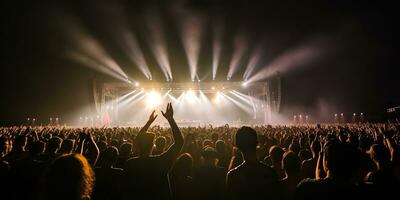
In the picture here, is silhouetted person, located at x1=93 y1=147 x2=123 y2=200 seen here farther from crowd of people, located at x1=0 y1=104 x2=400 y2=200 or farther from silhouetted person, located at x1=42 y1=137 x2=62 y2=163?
silhouetted person, located at x1=42 y1=137 x2=62 y2=163

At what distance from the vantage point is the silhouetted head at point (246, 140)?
A: 2.56 metres

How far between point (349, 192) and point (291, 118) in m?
36.6

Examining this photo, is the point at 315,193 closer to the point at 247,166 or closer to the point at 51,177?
the point at 247,166

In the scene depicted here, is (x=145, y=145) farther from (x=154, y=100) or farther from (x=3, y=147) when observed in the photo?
(x=154, y=100)

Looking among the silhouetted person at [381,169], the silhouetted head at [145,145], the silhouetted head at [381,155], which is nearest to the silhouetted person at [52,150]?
the silhouetted head at [145,145]

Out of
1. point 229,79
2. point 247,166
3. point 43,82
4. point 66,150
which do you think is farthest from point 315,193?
point 43,82

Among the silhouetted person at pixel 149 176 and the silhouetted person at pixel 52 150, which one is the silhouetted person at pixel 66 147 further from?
the silhouetted person at pixel 149 176

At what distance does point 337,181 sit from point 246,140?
0.79m

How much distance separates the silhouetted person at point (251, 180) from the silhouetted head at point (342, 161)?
51cm

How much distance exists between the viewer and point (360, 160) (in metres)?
2.13

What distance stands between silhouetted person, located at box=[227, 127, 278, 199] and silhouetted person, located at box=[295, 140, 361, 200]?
351 mm

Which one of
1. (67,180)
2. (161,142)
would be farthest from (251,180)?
(161,142)

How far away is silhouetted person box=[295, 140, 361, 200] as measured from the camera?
204 cm

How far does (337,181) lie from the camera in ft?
6.82
